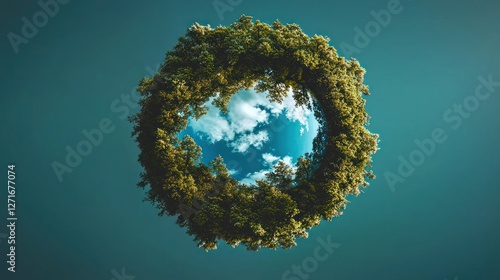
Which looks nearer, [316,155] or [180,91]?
[180,91]

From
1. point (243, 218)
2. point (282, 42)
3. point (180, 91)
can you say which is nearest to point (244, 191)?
point (243, 218)

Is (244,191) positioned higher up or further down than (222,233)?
higher up

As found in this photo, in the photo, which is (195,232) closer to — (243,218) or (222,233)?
(222,233)

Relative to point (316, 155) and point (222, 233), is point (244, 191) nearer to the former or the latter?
point (222, 233)

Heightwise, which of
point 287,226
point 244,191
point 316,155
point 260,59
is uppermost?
point 260,59

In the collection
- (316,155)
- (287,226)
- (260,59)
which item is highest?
(260,59)

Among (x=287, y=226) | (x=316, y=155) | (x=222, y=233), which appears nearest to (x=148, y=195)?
(x=222, y=233)
